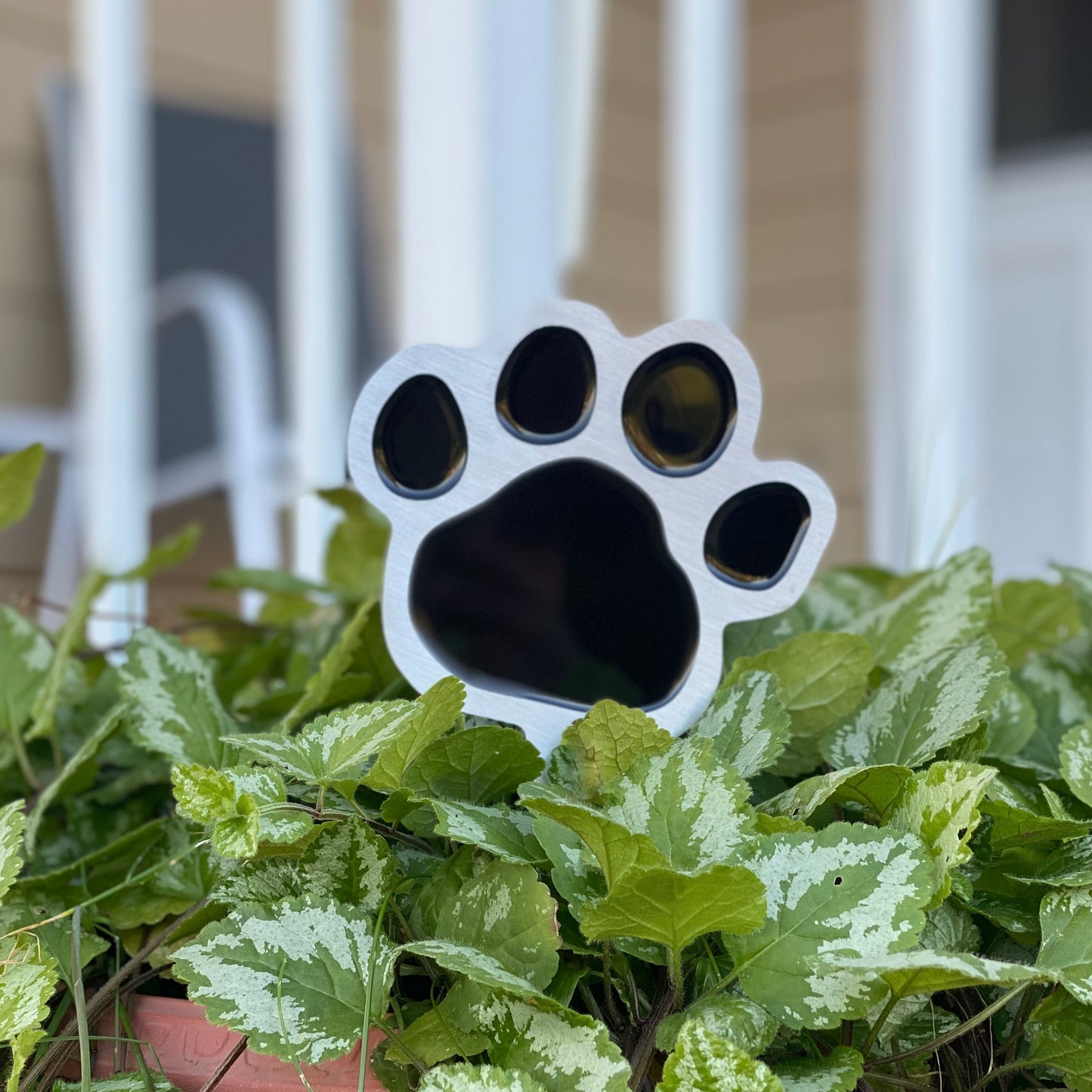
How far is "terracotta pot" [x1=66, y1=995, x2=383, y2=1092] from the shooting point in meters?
0.33

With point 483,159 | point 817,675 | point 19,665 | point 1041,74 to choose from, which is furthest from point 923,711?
point 1041,74

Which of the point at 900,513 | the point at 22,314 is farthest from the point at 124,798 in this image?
the point at 22,314

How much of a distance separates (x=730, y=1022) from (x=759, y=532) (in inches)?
7.3

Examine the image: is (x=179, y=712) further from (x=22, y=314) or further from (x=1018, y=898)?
(x=22, y=314)

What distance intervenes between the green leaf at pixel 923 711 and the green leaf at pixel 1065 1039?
0.08 m

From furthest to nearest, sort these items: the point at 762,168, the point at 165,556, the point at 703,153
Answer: the point at 762,168 → the point at 703,153 → the point at 165,556

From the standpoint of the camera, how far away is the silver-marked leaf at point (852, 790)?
0.35m

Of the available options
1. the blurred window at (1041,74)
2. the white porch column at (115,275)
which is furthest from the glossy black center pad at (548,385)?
the blurred window at (1041,74)

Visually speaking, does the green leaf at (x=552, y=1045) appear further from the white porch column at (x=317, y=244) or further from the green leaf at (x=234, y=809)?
the white porch column at (x=317, y=244)

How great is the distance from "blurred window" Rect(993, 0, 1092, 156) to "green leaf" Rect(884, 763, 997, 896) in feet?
11.8

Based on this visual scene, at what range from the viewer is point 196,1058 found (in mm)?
355

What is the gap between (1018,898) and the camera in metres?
0.37

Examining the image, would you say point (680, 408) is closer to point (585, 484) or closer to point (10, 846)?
point (585, 484)

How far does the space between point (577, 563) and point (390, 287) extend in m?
2.58
